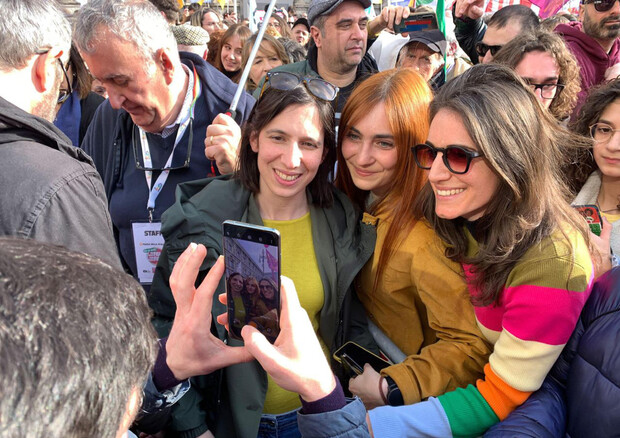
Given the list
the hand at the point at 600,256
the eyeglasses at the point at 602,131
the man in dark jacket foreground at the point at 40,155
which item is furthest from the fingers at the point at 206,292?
the eyeglasses at the point at 602,131

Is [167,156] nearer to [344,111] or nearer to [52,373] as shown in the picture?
[344,111]

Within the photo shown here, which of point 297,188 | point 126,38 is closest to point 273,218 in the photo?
point 297,188

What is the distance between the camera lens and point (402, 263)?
6.37 feet

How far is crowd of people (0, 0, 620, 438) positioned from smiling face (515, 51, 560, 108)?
464 mm

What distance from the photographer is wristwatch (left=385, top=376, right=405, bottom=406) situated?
5.67 ft

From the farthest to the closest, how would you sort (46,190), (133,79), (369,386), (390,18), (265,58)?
(265,58)
(390,18)
(133,79)
(369,386)
(46,190)

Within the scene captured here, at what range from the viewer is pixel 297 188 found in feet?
7.00

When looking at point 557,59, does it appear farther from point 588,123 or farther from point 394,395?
point 394,395

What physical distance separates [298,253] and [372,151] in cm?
56

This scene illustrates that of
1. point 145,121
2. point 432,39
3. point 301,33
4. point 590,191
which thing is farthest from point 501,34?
point 301,33

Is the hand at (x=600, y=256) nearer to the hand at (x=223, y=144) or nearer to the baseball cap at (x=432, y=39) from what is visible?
the hand at (x=223, y=144)

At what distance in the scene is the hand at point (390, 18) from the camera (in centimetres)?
438

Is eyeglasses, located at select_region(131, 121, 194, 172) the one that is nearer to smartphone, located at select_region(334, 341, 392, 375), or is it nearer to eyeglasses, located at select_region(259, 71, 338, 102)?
eyeglasses, located at select_region(259, 71, 338, 102)

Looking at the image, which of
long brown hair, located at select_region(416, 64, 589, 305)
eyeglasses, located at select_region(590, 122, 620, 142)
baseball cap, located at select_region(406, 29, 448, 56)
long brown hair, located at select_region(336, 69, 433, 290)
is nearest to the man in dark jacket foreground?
long brown hair, located at select_region(336, 69, 433, 290)
